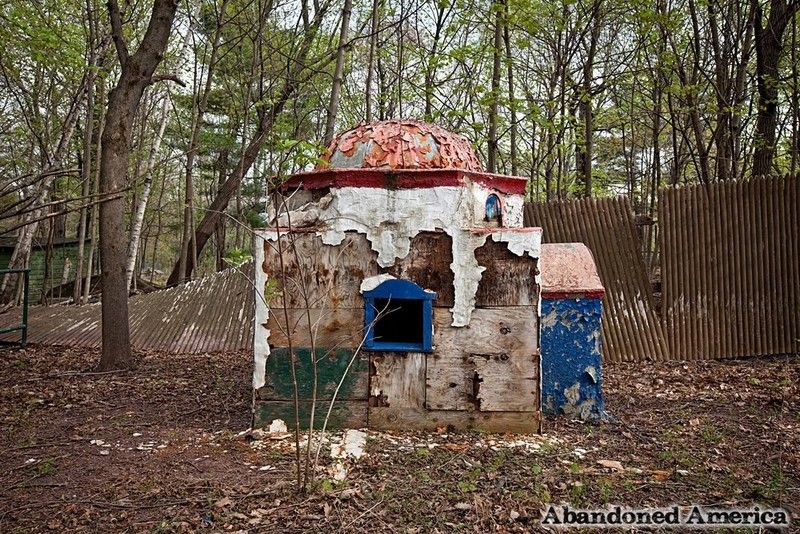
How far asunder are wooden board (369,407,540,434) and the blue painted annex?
0.74m

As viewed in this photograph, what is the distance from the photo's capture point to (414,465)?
4594 millimetres

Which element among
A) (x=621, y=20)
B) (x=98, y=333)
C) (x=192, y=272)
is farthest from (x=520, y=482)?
(x=621, y=20)

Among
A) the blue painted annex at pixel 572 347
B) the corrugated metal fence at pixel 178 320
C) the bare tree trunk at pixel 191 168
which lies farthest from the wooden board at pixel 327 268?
the bare tree trunk at pixel 191 168

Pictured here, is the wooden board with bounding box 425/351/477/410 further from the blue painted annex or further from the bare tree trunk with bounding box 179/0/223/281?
the bare tree trunk with bounding box 179/0/223/281

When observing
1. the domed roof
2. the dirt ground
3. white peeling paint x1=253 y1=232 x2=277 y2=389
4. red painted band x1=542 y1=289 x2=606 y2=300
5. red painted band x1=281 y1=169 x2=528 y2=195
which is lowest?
the dirt ground

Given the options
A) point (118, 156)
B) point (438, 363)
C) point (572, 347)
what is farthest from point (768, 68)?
point (118, 156)

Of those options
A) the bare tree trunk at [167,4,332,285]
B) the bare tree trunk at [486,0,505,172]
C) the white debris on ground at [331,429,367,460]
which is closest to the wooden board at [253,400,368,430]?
the white debris on ground at [331,429,367,460]

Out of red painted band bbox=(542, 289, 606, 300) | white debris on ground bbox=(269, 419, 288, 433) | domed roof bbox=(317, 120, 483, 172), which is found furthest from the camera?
red painted band bbox=(542, 289, 606, 300)

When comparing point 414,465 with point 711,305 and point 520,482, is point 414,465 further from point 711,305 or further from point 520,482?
point 711,305

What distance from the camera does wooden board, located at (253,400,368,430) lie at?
5496 mm

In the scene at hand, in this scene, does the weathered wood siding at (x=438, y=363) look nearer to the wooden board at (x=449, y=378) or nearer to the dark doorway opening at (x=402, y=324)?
the wooden board at (x=449, y=378)

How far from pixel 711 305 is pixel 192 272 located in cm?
1152

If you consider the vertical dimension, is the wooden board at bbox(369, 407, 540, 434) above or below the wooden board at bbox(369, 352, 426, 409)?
below

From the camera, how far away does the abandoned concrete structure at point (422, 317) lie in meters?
5.48
